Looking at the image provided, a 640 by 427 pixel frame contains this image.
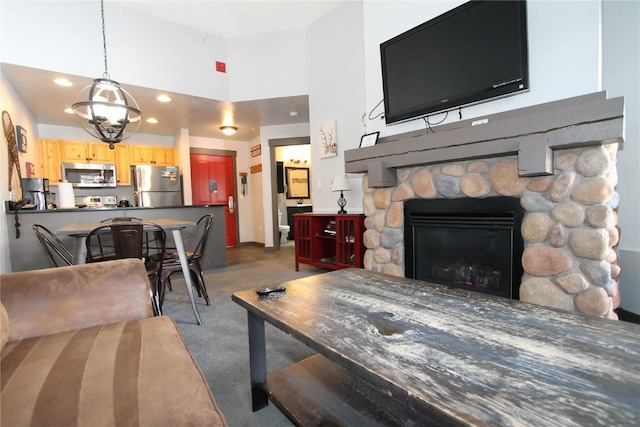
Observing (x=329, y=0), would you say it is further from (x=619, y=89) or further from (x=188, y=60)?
(x=619, y=89)

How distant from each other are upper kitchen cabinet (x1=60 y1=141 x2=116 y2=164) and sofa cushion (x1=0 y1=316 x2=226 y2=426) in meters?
5.36

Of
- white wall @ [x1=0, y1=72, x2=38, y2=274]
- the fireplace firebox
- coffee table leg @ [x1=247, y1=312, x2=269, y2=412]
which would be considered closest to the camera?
coffee table leg @ [x1=247, y1=312, x2=269, y2=412]

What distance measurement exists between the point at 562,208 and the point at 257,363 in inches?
73.6

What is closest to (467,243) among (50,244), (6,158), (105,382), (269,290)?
(269,290)

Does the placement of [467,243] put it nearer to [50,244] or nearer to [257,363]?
[257,363]

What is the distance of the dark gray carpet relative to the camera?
1.34 m

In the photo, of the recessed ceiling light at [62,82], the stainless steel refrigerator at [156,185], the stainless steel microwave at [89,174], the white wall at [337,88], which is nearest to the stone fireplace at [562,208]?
the white wall at [337,88]

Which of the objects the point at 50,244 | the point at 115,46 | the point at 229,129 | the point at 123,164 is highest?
the point at 115,46

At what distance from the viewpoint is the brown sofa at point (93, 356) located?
2.26 feet

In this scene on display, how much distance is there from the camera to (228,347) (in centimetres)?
193

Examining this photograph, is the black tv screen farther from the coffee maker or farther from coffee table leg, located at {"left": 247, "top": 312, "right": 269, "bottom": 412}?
the coffee maker

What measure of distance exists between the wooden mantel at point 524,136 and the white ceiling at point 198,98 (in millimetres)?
2485

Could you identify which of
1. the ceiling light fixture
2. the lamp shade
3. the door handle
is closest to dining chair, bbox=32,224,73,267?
the lamp shade

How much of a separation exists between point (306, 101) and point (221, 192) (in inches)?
123
